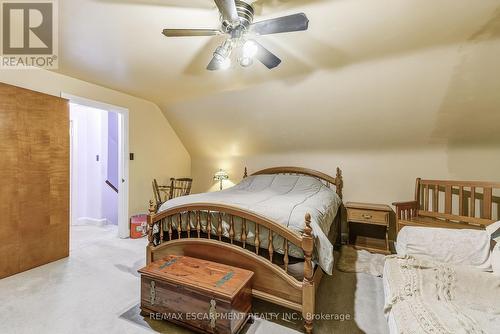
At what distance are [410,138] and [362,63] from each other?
1348 mm

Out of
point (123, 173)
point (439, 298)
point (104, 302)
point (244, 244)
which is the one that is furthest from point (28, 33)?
point (439, 298)

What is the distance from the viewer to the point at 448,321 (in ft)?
3.55

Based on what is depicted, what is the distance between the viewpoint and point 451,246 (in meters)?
1.73

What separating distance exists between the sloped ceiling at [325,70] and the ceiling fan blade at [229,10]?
346mm

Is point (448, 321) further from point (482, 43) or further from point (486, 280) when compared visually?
point (482, 43)

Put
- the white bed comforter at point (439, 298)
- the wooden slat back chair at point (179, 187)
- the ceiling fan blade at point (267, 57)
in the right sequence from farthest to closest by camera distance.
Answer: the wooden slat back chair at point (179, 187) → the ceiling fan blade at point (267, 57) → the white bed comforter at point (439, 298)

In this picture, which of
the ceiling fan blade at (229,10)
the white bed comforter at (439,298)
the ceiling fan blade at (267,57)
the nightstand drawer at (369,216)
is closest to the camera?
the white bed comforter at (439,298)

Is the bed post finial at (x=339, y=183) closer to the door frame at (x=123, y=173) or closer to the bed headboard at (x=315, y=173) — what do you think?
the bed headboard at (x=315, y=173)

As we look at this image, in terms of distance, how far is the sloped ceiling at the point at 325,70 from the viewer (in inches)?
70.1

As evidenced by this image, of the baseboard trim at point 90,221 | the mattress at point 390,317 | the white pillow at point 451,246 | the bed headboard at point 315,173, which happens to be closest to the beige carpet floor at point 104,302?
the mattress at point 390,317

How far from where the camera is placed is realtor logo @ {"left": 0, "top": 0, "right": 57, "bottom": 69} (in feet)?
5.83

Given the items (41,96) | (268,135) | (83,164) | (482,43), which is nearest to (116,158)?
(83,164)

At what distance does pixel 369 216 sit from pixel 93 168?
189 inches

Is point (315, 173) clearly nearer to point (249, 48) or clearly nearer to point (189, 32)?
point (249, 48)
